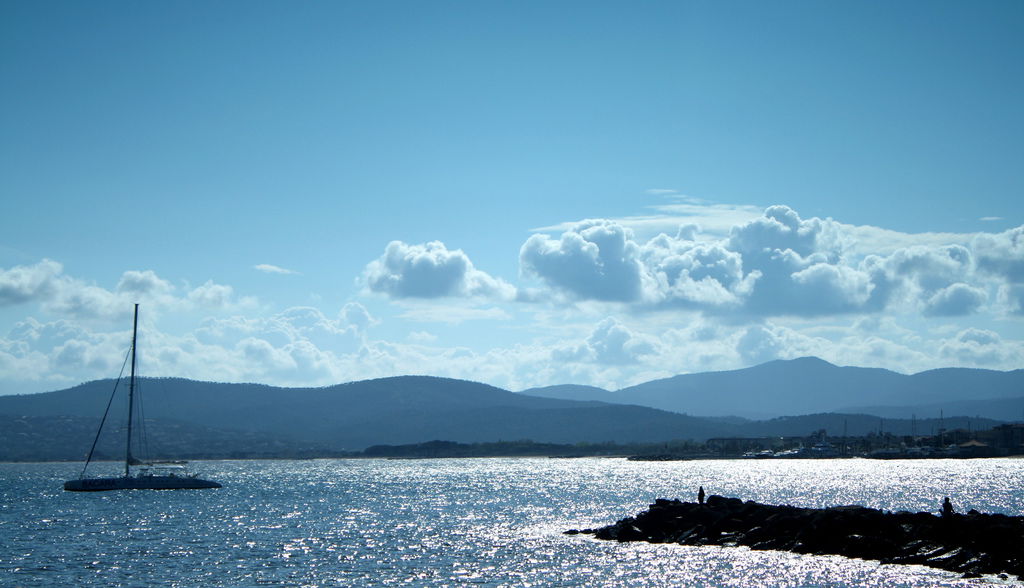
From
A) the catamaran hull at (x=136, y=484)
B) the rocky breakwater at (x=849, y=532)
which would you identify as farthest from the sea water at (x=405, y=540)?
the rocky breakwater at (x=849, y=532)

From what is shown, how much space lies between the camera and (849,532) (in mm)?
56906

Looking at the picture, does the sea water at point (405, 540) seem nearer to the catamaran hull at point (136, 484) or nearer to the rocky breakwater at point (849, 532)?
the catamaran hull at point (136, 484)

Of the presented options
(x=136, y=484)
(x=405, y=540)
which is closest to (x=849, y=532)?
(x=405, y=540)

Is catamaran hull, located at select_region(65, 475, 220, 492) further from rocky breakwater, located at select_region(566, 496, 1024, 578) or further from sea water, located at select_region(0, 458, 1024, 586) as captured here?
rocky breakwater, located at select_region(566, 496, 1024, 578)

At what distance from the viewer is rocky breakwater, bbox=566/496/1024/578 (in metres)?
49.9

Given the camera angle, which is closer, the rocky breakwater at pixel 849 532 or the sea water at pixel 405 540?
the rocky breakwater at pixel 849 532

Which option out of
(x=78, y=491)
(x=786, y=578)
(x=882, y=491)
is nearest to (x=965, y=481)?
(x=882, y=491)

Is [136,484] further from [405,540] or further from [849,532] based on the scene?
[849,532]

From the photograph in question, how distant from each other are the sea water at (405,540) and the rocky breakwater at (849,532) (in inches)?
64.5

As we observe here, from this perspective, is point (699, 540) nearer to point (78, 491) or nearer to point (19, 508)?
point (19, 508)

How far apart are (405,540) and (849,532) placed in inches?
1069

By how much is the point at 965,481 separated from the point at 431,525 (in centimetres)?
8148

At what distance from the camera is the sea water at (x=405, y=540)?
50.3 metres

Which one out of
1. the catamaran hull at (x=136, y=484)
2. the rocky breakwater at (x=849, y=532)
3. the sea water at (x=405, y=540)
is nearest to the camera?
the rocky breakwater at (x=849, y=532)
